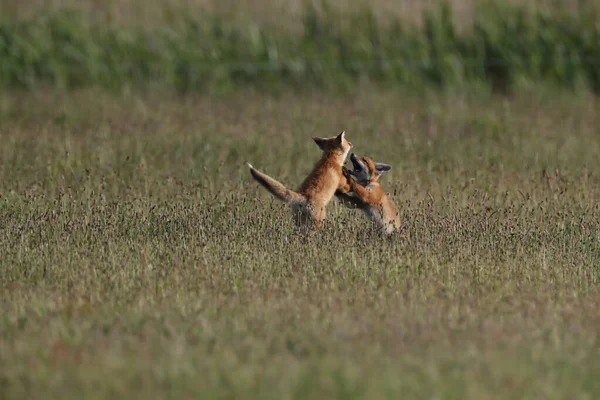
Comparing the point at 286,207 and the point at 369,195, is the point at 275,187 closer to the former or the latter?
the point at 369,195

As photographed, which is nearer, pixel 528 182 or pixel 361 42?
pixel 528 182

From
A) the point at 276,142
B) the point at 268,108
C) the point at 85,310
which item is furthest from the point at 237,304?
the point at 268,108

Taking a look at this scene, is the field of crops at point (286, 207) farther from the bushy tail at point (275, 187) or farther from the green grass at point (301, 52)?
the bushy tail at point (275, 187)

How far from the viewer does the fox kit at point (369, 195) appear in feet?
33.2

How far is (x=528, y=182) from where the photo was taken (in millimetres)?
12984

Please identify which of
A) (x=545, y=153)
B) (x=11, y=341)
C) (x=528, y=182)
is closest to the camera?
(x=11, y=341)

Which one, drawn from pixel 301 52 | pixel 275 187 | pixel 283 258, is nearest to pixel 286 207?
pixel 275 187

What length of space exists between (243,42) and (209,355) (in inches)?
457

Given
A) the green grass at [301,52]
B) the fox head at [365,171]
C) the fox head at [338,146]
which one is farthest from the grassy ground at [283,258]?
the green grass at [301,52]

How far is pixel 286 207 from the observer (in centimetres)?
1132

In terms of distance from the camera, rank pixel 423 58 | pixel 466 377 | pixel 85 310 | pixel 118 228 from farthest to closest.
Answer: pixel 423 58 < pixel 118 228 < pixel 85 310 < pixel 466 377

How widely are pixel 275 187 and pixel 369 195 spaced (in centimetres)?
93

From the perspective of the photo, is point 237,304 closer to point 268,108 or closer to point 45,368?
point 45,368

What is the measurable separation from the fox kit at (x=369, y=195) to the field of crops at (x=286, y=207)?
0.15 m
